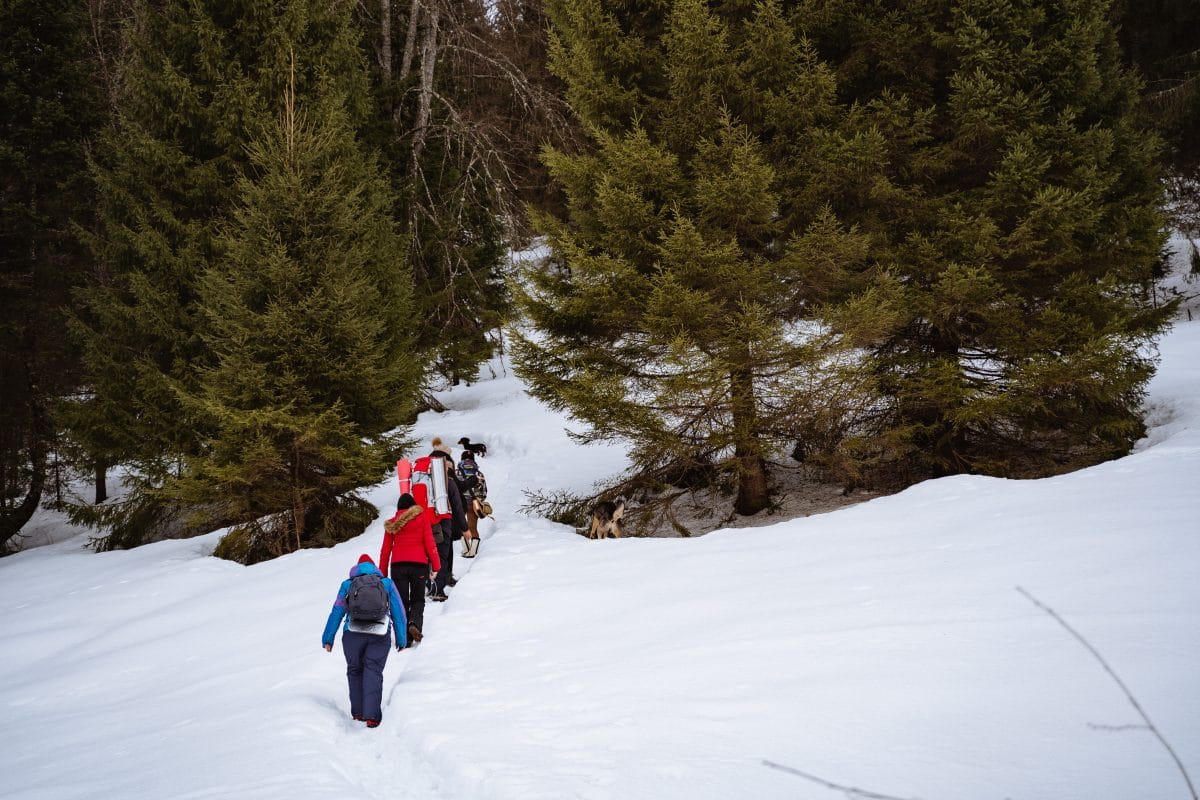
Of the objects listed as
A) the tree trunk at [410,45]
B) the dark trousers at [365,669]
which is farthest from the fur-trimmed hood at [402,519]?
the tree trunk at [410,45]

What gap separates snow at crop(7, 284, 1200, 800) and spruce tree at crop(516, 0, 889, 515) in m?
2.30

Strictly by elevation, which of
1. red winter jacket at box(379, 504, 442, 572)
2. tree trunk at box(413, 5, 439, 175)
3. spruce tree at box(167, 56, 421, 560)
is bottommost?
red winter jacket at box(379, 504, 442, 572)

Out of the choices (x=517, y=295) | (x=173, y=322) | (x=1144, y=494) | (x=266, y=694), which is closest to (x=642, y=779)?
(x=266, y=694)

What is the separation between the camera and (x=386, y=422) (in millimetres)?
11695

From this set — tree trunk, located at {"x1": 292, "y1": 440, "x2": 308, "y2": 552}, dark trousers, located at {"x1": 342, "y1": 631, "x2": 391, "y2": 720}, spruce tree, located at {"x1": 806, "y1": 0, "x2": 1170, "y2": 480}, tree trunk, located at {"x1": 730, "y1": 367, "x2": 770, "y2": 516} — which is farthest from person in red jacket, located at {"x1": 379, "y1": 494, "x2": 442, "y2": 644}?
spruce tree, located at {"x1": 806, "y1": 0, "x2": 1170, "y2": 480}

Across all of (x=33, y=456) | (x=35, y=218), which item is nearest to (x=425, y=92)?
(x=35, y=218)

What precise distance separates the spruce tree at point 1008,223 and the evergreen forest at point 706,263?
6cm

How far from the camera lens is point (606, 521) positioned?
33.5 feet

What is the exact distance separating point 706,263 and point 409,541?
5.63 m

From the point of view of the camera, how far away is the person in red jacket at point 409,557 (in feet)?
22.9

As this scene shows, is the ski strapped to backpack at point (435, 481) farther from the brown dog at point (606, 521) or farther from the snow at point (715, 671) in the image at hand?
the brown dog at point (606, 521)

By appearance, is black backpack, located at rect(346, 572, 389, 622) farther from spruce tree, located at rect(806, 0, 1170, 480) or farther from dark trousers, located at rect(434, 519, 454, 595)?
spruce tree, located at rect(806, 0, 1170, 480)

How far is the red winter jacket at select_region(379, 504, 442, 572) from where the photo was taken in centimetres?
697

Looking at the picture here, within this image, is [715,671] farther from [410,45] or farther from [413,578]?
[410,45]
